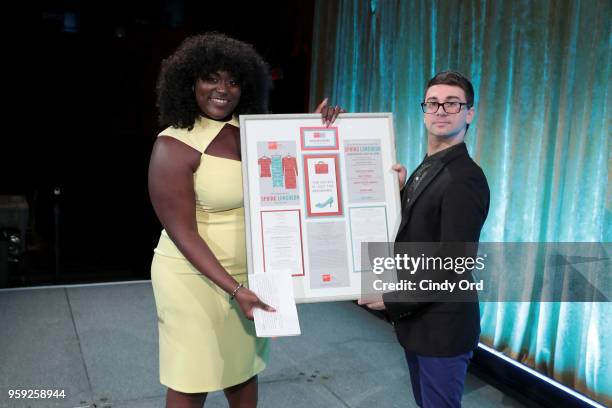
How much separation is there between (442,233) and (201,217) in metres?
0.73

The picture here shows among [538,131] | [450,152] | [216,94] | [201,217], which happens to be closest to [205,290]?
[201,217]

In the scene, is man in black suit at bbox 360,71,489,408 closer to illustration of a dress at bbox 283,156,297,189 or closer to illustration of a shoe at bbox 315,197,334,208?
illustration of a shoe at bbox 315,197,334,208

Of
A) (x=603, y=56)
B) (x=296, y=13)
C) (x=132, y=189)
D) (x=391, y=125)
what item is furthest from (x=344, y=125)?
(x=132, y=189)

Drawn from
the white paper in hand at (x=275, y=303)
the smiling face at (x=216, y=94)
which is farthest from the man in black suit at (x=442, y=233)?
the smiling face at (x=216, y=94)

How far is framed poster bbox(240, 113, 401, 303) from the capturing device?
1796mm

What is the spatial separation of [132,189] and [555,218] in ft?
17.6

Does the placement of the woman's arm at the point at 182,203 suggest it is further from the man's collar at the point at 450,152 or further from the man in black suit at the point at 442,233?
the man's collar at the point at 450,152

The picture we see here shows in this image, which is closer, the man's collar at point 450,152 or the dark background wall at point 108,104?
the man's collar at point 450,152

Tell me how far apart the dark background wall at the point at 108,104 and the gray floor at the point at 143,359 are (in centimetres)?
149

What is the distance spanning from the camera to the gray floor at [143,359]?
2924 mm

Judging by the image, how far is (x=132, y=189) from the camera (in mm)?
7066

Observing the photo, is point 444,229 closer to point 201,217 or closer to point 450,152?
point 450,152

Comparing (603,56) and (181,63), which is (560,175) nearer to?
(603,56)

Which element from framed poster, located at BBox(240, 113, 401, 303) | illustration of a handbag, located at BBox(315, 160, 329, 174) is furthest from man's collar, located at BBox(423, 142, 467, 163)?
illustration of a handbag, located at BBox(315, 160, 329, 174)
